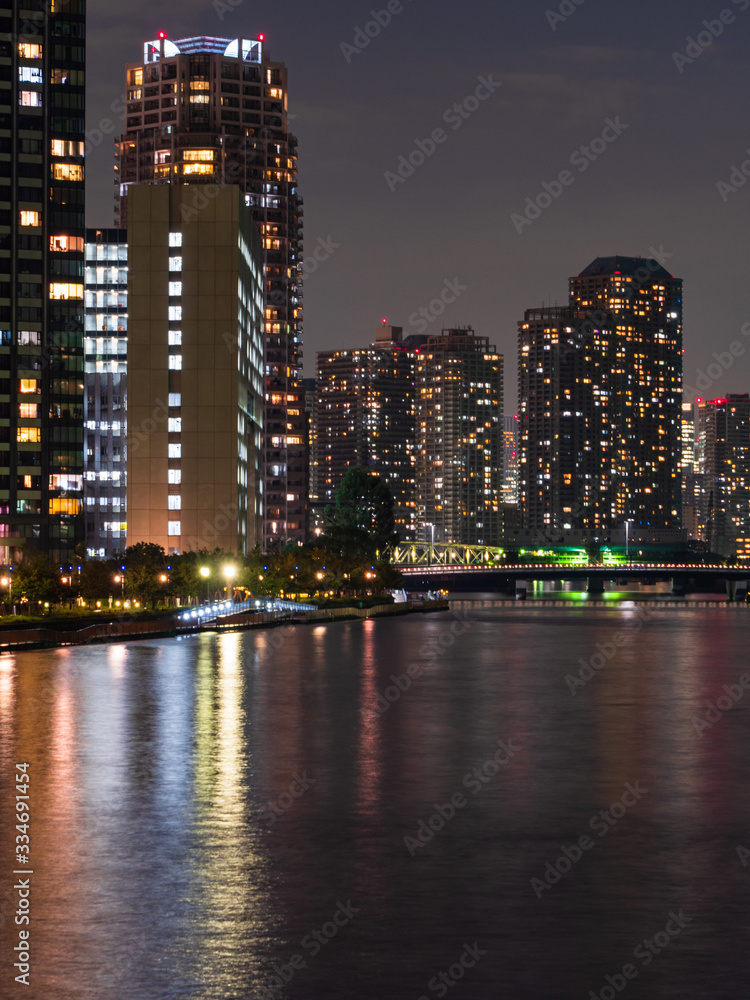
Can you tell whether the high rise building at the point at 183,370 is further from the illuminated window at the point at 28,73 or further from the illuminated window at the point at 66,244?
the illuminated window at the point at 28,73

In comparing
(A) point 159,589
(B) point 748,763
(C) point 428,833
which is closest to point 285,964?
(C) point 428,833

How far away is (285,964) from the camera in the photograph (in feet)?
67.0

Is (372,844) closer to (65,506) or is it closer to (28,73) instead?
(65,506)

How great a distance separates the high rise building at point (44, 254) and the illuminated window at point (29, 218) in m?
0.14

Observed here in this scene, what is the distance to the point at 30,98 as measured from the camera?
191 meters

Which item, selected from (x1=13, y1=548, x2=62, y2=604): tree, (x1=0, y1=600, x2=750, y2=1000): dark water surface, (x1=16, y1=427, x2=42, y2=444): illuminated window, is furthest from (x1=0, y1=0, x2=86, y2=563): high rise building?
(x1=0, y1=600, x2=750, y2=1000): dark water surface

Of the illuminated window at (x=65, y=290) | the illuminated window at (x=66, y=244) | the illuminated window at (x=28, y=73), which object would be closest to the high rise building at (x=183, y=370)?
the illuminated window at (x=66, y=244)

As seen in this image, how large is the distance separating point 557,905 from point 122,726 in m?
29.8

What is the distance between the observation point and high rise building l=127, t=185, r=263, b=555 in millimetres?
179000

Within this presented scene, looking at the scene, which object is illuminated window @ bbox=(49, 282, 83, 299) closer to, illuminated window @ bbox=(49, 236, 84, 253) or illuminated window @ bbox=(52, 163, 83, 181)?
illuminated window @ bbox=(49, 236, 84, 253)

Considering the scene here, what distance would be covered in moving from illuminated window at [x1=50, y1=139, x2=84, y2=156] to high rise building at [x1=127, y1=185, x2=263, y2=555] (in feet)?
56.7

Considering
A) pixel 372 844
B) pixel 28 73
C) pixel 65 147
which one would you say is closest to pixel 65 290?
pixel 65 147

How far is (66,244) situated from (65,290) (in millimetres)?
6282

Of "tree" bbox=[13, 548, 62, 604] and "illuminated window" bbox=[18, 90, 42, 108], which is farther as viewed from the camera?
"illuminated window" bbox=[18, 90, 42, 108]
